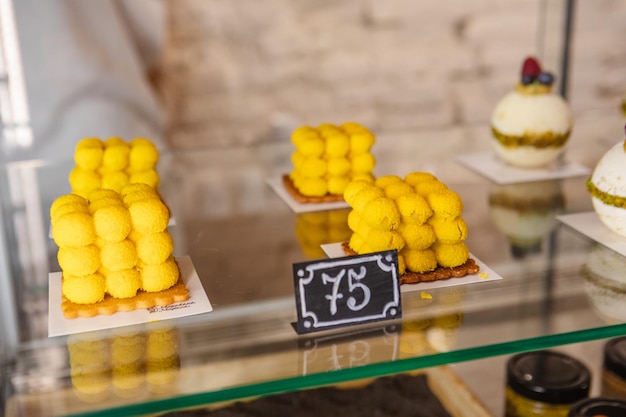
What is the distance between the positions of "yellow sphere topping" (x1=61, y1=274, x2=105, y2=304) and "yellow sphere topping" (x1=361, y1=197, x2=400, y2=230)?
22 centimetres

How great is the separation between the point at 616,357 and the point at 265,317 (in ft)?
1.76

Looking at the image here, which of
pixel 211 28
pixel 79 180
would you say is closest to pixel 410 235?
pixel 79 180

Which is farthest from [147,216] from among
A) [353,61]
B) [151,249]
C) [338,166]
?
[353,61]

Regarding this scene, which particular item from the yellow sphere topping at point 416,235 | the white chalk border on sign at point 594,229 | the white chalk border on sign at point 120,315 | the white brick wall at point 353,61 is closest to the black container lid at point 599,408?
the white chalk border on sign at point 594,229

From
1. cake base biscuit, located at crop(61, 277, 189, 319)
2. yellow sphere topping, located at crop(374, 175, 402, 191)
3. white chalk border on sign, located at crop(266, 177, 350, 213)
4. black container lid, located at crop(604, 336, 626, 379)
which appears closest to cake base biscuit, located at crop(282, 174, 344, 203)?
white chalk border on sign, located at crop(266, 177, 350, 213)

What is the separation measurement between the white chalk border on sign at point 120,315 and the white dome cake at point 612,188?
386 mm

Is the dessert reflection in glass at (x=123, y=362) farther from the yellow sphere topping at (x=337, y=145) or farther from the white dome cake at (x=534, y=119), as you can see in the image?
the white dome cake at (x=534, y=119)

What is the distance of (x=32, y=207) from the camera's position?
0.80m

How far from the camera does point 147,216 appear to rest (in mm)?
595

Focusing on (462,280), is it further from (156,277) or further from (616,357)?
(616,357)

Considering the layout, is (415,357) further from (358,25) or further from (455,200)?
(358,25)

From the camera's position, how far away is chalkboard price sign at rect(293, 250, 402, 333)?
546mm

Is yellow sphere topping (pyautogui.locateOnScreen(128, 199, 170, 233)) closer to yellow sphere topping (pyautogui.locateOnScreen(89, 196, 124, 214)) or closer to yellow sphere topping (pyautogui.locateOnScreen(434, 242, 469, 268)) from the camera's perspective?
yellow sphere topping (pyautogui.locateOnScreen(89, 196, 124, 214))

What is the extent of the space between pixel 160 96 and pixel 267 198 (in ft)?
1.85
